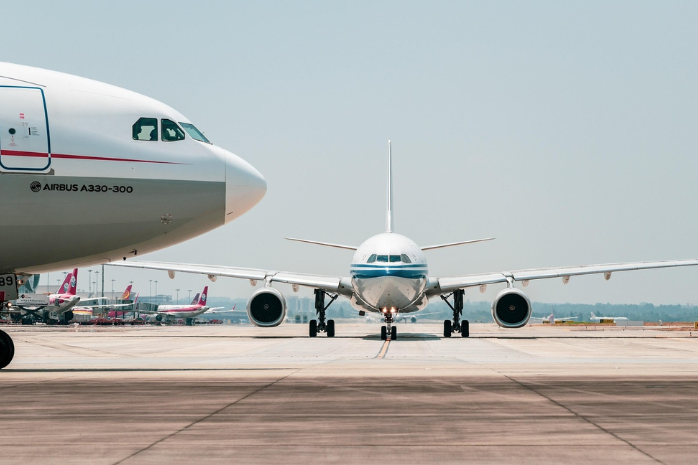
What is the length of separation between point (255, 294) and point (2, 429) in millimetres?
26424

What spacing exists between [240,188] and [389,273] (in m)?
16.0

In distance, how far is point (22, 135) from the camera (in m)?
14.7

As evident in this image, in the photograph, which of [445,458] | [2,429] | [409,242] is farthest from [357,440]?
[409,242]

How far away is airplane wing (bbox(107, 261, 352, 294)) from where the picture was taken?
36.2 m

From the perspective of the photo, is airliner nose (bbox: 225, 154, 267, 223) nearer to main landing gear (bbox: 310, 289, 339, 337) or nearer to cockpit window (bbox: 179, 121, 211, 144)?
cockpit window (bbox: 179, 121, 211, 144)

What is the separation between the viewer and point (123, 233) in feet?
51.5

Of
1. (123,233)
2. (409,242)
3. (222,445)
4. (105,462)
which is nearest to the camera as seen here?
(105,462)

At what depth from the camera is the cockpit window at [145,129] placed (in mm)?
15789

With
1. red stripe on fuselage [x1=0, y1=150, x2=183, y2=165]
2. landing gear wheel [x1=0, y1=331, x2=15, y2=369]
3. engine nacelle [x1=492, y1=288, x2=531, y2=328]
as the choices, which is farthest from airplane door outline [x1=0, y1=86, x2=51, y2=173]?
engine nacelle [x1=492, y1=288, x2=531, y2=328]

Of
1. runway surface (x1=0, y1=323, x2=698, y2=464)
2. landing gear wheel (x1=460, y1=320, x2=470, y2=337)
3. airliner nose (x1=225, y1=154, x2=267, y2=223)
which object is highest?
airliner nose (x1=225, y1=154, x2=267, y2=223)

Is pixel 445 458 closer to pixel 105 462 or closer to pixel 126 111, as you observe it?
pixel 105 462

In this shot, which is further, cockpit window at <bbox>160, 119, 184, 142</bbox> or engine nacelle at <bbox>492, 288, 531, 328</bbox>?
engine nacelle at <bbox>492, 288, 531, 328</bbox>

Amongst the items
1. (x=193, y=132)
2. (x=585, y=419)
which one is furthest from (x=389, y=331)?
(x=585, y=419)

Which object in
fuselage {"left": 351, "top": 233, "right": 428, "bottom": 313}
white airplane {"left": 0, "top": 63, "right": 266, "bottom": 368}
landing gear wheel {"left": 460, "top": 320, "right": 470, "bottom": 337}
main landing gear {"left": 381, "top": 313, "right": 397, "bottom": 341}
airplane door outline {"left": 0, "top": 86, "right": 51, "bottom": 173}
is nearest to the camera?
airplane door outline {"left": 0, "top": 86, "right": 51, "bottom": 173}
